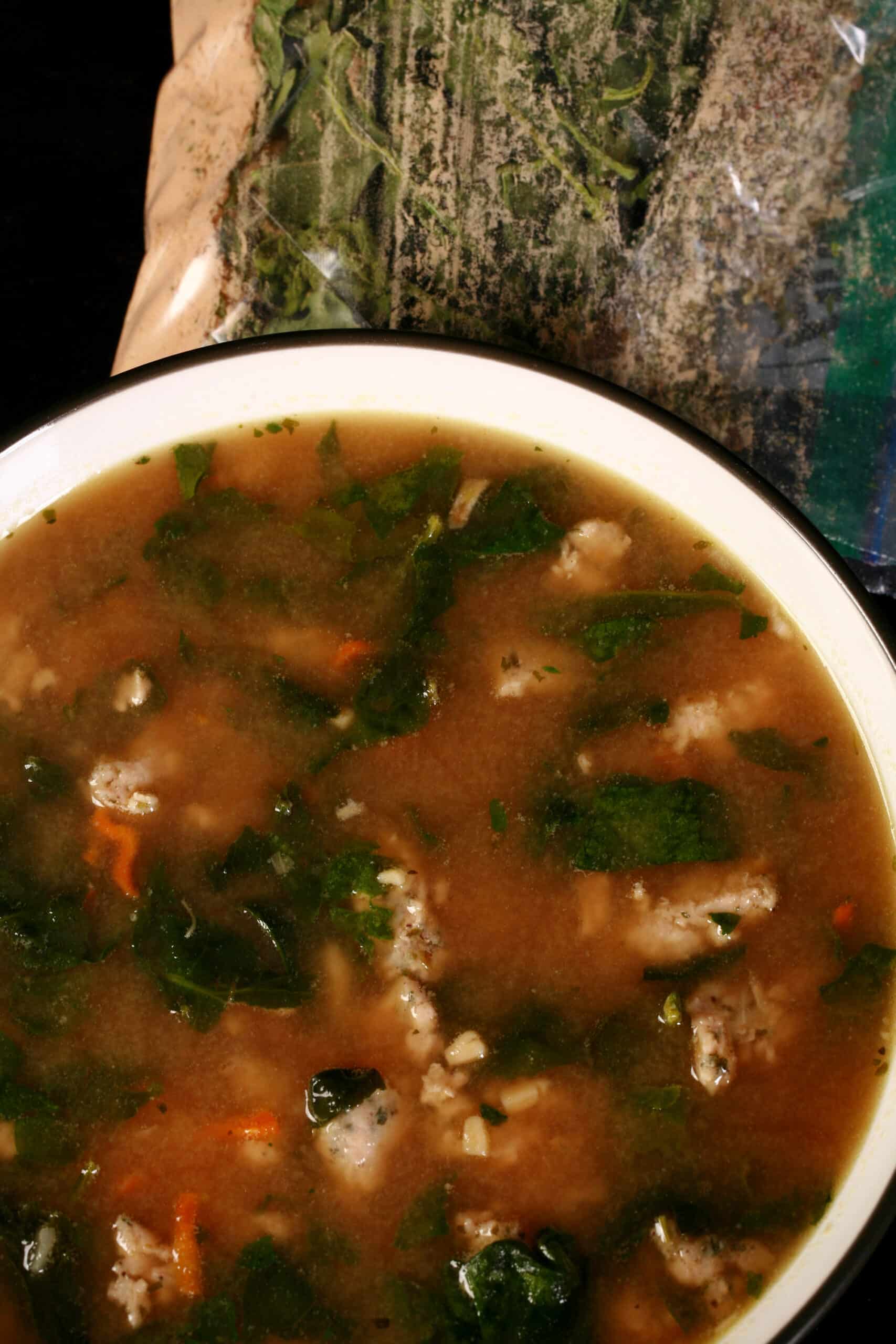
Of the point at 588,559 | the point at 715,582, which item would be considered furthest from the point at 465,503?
the point at 715,582

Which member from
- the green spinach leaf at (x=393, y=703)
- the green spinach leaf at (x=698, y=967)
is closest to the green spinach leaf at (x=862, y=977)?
the green spinach leaf at (x=698, y=967)

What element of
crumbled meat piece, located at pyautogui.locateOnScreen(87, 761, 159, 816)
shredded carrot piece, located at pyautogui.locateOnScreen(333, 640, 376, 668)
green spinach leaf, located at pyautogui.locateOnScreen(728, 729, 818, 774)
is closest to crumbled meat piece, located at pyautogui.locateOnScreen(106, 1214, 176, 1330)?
crumbled meat piece, located at pyautogui.locateOnScreen(87, 761, 159, 816)

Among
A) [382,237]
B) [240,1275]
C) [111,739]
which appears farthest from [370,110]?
[240,1275]

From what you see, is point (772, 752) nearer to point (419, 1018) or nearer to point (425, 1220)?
point (419, 1018)

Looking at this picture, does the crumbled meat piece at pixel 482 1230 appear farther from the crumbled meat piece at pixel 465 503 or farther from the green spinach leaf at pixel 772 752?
the crumbled meat piece at pixel 465 503

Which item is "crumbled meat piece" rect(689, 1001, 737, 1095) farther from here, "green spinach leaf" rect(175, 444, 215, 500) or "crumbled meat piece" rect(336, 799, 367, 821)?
"green spinach leaf" rect(175, 444, 215, 500)

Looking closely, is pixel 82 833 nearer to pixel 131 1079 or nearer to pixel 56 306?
pixel 131 1079
